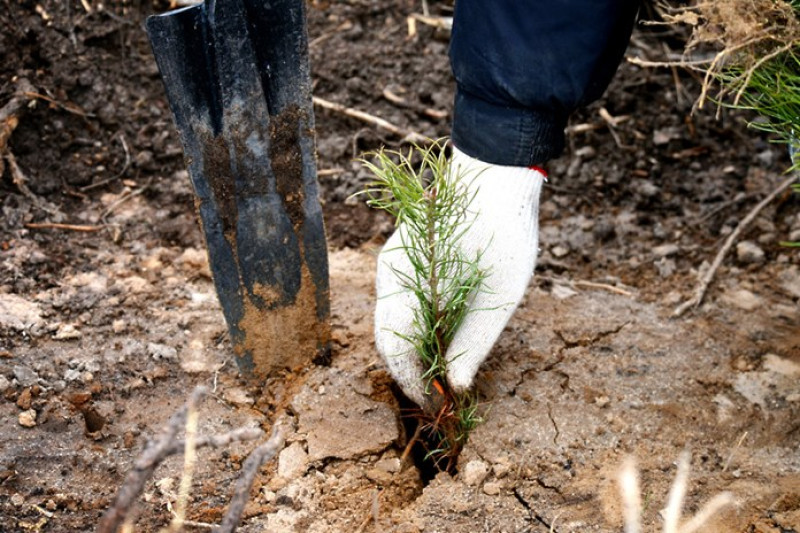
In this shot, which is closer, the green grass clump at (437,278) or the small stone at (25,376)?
the green grass clump at (437,278)

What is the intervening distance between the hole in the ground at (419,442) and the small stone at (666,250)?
46.0 inches

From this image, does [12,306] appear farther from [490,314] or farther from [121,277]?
[490,314]

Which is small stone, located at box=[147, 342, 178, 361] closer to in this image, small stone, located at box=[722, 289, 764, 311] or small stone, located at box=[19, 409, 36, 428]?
small stone, located at box=[19, 409, 36, 428]

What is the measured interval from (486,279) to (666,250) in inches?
39.0

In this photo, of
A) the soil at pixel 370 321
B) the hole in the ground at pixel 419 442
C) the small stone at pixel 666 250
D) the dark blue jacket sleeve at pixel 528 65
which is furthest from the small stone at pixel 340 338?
the small stone at pixel 666 250

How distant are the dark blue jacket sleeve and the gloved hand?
0.25 feet

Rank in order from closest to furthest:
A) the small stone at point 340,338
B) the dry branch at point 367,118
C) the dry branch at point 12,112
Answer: the small stone at point 340,338 < the dry branch at point 12,112 < the dry branch at point 367,118

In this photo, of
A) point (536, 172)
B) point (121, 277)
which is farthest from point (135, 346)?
point (536, 172)

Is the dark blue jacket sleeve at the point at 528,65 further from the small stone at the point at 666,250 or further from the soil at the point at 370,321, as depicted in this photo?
the small stone at the point at 666,250

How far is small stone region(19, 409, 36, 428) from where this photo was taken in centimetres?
207

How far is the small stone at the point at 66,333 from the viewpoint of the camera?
7.72 feet

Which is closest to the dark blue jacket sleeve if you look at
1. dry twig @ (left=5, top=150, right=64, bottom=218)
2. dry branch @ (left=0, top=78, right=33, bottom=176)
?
dry twig @ (left=5, top=150, right=64, bottom=218)

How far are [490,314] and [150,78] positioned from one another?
1860 millimetres

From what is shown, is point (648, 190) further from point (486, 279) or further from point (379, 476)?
point (379, 476)
